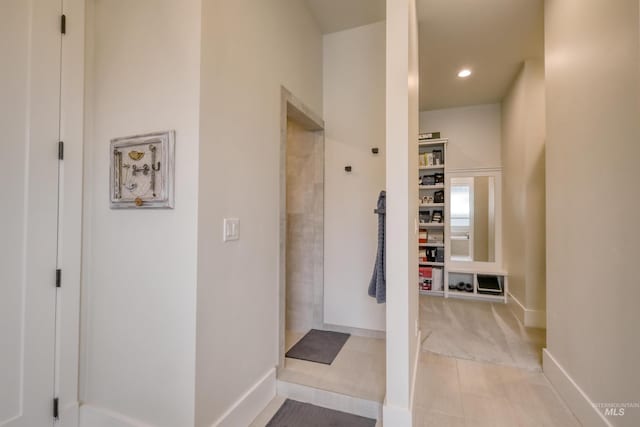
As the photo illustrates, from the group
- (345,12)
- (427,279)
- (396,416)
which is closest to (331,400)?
(396,416)

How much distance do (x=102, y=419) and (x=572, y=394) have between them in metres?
2.89

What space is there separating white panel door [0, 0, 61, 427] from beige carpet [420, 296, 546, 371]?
2843 millimetres

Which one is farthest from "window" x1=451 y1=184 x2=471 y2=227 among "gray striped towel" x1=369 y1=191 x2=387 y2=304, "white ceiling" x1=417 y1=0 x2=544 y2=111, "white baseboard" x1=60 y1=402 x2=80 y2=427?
"white baseboard" x1=60 y1=402 x2=80 y2=427

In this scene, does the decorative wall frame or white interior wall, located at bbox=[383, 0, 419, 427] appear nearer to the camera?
the decorative wall frame

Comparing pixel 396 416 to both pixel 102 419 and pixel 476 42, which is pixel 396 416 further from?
pixel 476 42

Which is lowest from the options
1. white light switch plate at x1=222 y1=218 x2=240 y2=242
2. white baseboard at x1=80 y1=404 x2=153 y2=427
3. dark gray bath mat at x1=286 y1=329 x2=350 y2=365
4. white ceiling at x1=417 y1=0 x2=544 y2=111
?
dark gray bath mat at x1=286 y1=329 x2=350 y2=365

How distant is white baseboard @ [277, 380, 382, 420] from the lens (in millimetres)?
1804

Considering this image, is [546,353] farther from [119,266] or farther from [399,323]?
[119,266]

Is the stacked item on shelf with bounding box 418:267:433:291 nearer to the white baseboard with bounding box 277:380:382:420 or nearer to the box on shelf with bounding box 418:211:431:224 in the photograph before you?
the box on shelf with bounding box 418:211:431:224

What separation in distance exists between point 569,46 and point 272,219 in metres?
2.35

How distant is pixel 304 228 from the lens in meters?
3.05

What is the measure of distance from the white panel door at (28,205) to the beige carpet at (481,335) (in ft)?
9.33

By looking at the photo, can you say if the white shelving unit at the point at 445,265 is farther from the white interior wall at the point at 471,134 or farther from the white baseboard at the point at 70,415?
the white baseboard at the point at 70,415

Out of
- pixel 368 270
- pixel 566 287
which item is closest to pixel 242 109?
pixel 368 270
